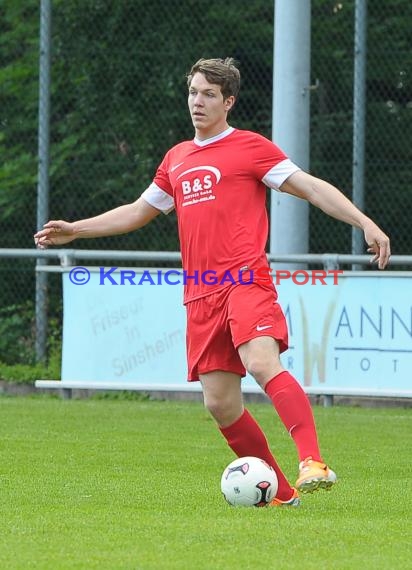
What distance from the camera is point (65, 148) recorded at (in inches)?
607

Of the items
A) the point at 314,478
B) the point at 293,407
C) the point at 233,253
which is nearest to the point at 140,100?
the point at 233,253

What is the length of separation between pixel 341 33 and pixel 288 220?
2.51 meters

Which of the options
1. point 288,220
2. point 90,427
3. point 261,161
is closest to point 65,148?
point 288,220

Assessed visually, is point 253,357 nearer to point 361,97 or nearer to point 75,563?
point 75,563

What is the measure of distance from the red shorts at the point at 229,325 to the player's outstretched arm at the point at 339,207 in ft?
1.54

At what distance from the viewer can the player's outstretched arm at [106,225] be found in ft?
24.6

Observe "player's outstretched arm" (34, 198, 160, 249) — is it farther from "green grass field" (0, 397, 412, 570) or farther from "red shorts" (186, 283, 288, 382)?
"green grass field" (0, 397, 412, 570)

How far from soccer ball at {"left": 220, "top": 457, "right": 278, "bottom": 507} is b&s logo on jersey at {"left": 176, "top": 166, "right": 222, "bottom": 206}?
1235mm

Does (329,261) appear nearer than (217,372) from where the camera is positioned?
No

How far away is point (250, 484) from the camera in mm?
6777

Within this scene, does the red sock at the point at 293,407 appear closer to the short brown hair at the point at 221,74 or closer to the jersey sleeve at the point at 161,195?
the jersey sleeve at the point at 161,195

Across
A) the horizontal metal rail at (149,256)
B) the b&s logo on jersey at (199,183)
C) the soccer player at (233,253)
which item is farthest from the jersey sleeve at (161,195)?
the horizontal metal rail at (149,256)

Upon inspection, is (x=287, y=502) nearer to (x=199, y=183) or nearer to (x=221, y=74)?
(x=199, y=183)

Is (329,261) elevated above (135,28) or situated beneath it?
situated beneath
